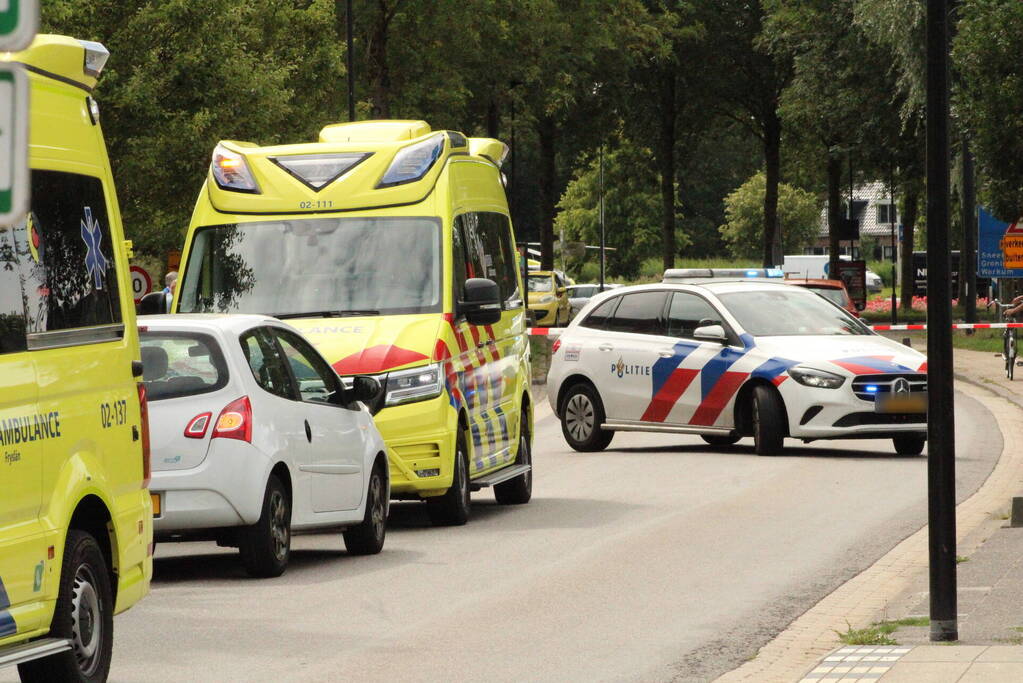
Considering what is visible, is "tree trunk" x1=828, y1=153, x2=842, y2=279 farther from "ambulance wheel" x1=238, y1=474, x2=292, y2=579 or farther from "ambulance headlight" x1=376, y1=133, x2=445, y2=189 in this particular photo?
"ambulance wheel" x1=238, y1=474, x2=292, y2=579

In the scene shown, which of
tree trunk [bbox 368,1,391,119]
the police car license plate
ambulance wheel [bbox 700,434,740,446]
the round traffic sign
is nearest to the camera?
the police car license plate

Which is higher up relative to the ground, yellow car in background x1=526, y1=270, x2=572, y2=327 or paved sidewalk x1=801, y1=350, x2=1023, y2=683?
paved sidewalk x1=801, y1=350, x2=1023, y2=683

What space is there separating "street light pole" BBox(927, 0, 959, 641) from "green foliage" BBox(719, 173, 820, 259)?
111018 millimetres

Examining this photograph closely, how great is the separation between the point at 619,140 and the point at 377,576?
2199 inches

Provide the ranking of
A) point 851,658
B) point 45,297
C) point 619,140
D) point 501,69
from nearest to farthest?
point 45,297, point 851,658, point 501,69, point 619,140

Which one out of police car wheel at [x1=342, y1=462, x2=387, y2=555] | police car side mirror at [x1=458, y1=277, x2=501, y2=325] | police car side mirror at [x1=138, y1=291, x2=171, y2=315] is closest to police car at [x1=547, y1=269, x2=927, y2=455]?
police car side mirror at [x1=458, y1=277, x2=501, y2=325]

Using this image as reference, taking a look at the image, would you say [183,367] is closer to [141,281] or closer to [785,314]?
[785,314]

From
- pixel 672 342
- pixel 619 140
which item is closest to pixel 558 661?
pixel 672 342

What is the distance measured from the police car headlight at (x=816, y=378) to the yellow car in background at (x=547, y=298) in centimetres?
3958

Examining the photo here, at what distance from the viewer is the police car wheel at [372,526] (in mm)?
12875

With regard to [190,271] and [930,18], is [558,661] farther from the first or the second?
[190,271]

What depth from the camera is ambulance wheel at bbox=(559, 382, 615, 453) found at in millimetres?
21438

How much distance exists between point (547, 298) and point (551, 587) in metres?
48.7

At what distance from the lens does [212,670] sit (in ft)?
28.8
